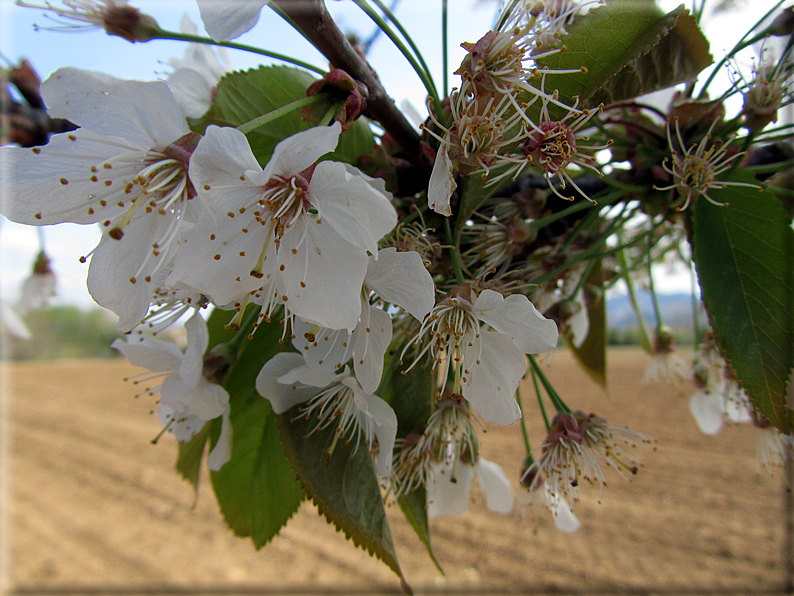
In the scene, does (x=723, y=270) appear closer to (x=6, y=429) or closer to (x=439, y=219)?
(x=439, y=219)

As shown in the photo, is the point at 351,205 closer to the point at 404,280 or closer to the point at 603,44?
the point at 404,280

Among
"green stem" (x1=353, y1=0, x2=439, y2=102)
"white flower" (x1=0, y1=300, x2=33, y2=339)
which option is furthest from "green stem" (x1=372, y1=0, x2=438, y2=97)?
"white flower" (x1=0, y1=300, x2=33, y2=339)

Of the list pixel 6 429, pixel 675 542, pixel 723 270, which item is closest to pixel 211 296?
pixel 723 270

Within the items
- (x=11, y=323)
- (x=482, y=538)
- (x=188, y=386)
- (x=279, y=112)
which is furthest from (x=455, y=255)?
(x=482, y=538)

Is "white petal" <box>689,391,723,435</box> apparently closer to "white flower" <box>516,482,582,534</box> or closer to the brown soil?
"white flower" <box>516,482,582,534</box>

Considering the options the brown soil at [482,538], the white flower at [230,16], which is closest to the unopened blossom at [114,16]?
the white flower at [230,16]

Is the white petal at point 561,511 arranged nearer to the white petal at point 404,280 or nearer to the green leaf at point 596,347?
the green leaf at point 596,347
